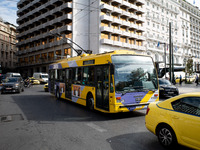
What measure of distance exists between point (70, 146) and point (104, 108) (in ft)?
11.0

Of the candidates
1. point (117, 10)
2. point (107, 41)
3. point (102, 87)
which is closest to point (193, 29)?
point (117, 10)

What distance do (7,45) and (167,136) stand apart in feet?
264

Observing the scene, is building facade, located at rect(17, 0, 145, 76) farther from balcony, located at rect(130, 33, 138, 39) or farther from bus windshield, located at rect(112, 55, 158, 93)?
bus windshield, located at rect(112, 55, 158, 93)

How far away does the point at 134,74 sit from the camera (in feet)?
25.5

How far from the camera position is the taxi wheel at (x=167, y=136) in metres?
4.22

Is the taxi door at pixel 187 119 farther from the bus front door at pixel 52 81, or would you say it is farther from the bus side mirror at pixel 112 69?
the bus front door at pixel 52 81

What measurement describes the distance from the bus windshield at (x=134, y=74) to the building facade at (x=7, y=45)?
66808mm

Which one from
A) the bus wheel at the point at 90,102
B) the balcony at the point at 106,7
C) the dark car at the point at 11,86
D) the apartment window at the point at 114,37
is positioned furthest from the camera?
the apartment window at the point at 114,37

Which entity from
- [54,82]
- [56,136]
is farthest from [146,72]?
[54,82]

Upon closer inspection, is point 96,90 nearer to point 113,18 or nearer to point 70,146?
point 70,146

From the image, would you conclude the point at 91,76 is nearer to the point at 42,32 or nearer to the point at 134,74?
the point at 134,74

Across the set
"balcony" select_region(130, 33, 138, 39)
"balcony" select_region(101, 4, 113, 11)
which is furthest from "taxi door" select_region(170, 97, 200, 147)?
"balcony" select_region(130, 33, 138, 39)

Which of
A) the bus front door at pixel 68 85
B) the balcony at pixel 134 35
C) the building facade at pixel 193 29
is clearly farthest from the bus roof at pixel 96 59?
the building facade at pixel 193 29

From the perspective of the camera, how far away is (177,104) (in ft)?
14.1
